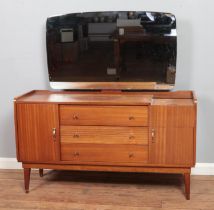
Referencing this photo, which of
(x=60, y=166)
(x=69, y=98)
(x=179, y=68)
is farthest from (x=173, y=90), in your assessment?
(x=60, y=166)

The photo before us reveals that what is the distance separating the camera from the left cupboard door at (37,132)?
2668 millimetres

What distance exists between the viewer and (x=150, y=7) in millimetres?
2869

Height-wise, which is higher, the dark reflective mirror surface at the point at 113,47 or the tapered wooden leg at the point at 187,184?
the dark reflective mirror surface at the point at 113,47

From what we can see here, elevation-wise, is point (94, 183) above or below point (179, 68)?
below

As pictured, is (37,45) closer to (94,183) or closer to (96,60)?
(96,60)

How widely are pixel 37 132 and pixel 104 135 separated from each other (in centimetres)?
50

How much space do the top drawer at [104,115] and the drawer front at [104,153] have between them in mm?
174

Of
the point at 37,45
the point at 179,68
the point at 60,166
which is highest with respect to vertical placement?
the point at 37,45

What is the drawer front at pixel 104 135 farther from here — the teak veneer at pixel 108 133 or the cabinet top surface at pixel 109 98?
the cabinet top surface at pixel 109 98

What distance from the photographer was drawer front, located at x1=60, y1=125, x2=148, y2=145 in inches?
103

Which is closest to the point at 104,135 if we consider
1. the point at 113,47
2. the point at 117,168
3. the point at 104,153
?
the point at 104,153

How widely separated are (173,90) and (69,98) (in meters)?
0.85

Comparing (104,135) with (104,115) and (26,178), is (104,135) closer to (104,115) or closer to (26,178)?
(104,115)

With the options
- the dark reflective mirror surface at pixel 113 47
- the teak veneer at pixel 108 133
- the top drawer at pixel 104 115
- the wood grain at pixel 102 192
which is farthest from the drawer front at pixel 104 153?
the dark reflective mirror surface at pixel 113 47
